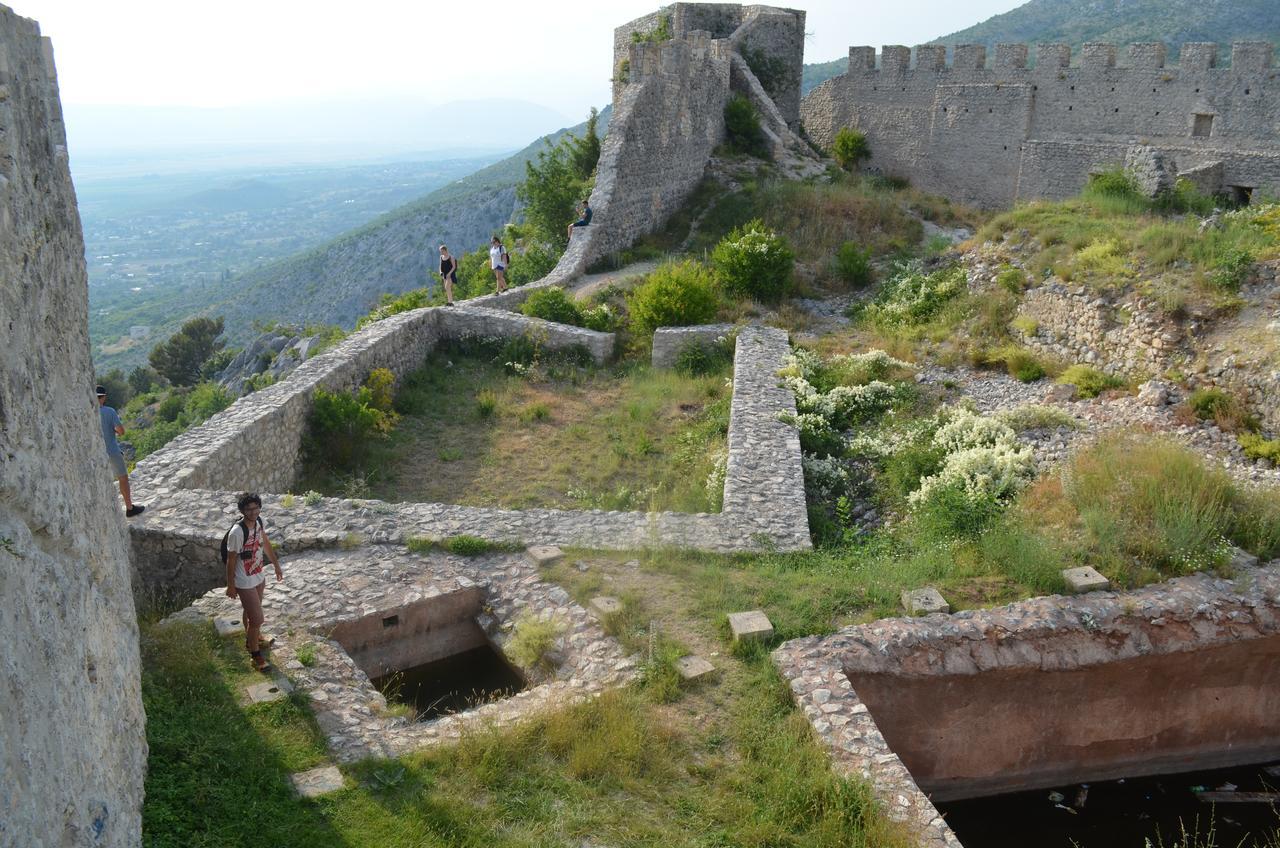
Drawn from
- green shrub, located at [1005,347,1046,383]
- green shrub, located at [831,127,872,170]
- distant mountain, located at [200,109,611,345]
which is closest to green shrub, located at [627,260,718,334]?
green shrub, located at [1005,347,1046,383]

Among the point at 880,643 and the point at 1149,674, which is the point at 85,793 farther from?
the point at 1149,674

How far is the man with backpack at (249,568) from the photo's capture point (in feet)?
18.7

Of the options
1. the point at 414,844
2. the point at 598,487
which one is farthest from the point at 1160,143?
the point at 414,844

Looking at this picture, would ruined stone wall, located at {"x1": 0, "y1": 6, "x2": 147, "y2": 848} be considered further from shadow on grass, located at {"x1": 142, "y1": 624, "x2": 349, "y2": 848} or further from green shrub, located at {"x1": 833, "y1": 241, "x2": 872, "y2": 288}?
green shrub, located at {"x1": 833, "y1": 241, "x2": 872, "y2": 288}

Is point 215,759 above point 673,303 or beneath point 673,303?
beneath

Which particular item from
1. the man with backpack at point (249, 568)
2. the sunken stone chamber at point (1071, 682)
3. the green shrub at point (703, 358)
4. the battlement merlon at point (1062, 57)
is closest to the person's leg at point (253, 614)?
the man with backpack at point (249, 568)

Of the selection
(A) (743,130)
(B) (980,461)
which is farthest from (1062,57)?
(B) (980,461)

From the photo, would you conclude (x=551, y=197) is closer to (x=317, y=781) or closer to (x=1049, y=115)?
(x=1049, y=115)

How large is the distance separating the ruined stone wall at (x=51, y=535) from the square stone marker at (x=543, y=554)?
9.93ft

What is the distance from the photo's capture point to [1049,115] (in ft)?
70.0

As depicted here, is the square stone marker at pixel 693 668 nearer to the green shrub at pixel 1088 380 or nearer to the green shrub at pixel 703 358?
the green shrub at pixel 1088 380

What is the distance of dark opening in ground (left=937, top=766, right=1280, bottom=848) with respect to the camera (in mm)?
6340

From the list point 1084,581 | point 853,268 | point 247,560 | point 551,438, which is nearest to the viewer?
point 247,560

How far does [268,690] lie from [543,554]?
7.65 ft
